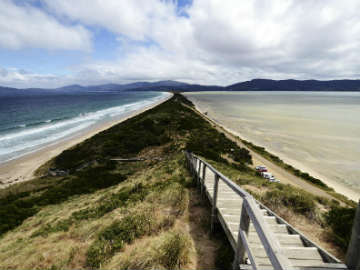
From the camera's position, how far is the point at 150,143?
70.8 feet

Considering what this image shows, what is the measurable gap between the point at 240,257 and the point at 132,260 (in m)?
2.08

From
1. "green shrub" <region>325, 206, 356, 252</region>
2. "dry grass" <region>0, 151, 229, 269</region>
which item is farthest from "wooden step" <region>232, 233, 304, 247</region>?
"green shrub" <region>325, 206, 356, 252</region>

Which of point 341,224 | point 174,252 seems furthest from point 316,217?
point 174,252

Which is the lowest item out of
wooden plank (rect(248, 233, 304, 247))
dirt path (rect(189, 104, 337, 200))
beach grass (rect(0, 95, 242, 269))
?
dirt path (rect(189, 104, 337, 200))

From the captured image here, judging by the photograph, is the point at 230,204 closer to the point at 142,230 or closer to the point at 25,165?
the point at 142,230

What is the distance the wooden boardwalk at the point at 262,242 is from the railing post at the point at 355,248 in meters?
0.28

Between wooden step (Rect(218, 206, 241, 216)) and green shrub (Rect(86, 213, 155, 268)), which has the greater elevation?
wooden step (Rect(218, 206, 241, 216))

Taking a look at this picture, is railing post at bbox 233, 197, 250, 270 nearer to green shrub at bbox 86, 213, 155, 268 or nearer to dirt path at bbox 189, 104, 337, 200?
green shrub at bbox 86, 213, 155, 268

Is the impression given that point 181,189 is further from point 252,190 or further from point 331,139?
point 331,139

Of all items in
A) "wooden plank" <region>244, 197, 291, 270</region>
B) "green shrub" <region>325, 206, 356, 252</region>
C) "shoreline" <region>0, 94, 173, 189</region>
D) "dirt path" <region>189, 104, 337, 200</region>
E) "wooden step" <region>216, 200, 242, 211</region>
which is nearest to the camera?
"wooden plank" <region>244, 197, 291, 270</region>

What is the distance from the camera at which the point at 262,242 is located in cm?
171

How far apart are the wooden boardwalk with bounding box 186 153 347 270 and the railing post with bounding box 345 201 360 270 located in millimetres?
282

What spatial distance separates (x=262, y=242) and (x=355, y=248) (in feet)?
5.07

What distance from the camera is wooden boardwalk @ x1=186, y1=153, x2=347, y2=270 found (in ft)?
5.53
